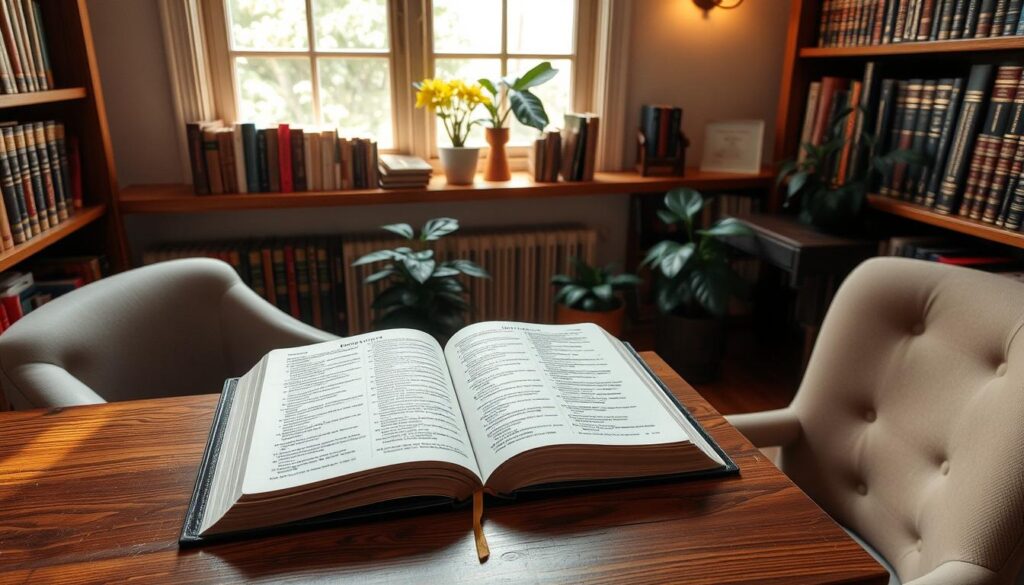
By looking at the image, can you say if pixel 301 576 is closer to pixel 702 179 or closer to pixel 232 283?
pixel 232 283

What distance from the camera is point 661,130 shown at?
7.93ft

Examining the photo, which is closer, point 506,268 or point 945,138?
point 945,138

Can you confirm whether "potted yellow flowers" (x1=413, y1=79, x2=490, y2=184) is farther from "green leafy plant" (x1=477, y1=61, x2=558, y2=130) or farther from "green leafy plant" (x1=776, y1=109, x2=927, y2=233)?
"green leafy plant" (x1=776, y1=109, x2=927, y2=233)

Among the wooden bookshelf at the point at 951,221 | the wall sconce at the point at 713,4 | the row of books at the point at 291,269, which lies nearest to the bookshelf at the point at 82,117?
the row of books at the point at 291,269

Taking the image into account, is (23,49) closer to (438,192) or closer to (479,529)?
(438,192)

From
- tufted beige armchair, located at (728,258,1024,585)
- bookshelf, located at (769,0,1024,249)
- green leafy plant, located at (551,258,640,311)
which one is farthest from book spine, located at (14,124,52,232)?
bookshelf, located at (769,0,1024,249)

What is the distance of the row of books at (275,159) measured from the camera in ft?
6.75

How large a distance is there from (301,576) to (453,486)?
0.51 feet

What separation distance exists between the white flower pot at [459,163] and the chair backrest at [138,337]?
100 centimetres

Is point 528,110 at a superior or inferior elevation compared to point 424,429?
superior

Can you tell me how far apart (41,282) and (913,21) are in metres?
2.54

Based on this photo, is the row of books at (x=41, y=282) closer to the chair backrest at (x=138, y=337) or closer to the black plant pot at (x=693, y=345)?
the chair backrest at (x=138, y=337)

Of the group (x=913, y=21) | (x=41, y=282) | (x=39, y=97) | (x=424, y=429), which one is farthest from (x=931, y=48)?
(x=41, y=282)

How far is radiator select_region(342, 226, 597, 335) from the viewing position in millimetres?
2361
